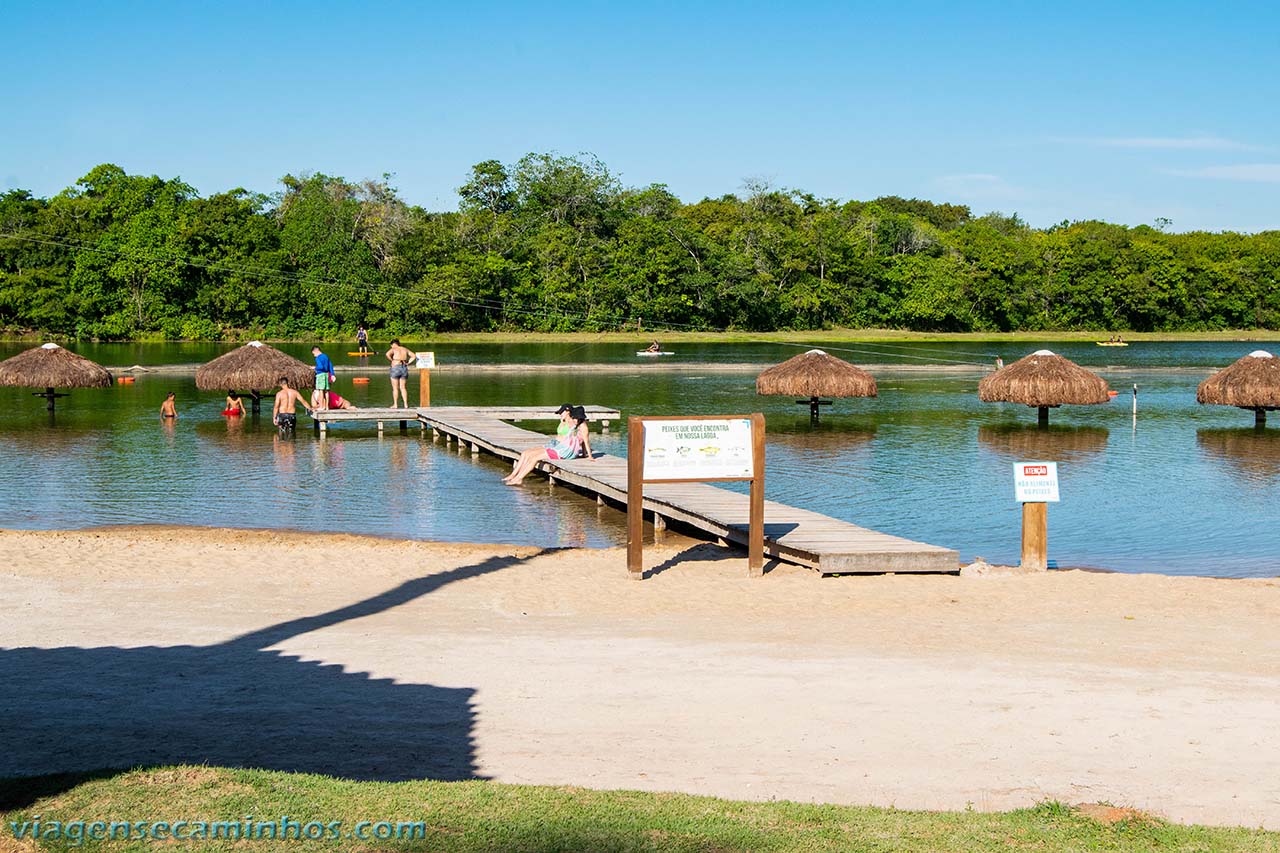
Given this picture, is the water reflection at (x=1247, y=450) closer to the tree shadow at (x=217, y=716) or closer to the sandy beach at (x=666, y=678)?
the sandy beach at (x=666, y=678)

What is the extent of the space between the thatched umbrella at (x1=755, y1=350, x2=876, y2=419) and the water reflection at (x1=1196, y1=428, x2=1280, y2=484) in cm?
847

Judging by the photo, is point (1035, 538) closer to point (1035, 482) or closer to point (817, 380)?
point (1035, 482)

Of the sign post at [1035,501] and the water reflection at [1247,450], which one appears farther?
the water reflection at [1247,450]

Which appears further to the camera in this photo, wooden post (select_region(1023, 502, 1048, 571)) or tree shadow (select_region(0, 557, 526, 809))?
wooden post (select_region(1023, 502, 1048, 571))

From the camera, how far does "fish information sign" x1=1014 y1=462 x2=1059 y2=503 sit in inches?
530

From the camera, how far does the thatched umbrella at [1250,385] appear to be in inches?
1271

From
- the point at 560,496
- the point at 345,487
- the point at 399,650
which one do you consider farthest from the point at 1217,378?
the point at 399,650

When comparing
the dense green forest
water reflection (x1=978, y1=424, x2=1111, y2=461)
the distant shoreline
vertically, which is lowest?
water reflection (x1=978, y1=424, x2=1111, y2=461)

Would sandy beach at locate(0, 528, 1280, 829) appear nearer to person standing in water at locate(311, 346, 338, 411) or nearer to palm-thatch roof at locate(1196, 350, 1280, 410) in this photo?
person standing in water at locate(311, 346, 338, 411)

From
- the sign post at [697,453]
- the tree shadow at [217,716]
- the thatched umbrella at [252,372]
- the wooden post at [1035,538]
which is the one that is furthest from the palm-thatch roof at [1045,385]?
the tree shadow at [217,716]

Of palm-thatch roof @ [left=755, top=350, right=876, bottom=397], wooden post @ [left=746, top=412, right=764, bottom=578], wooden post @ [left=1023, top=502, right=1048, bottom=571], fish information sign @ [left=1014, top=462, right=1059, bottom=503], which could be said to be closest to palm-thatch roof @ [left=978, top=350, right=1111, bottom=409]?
palm-thatch roof @ [left=755, top=350, right=876, bottom=397]

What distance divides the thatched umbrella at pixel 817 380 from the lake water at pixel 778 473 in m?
0.91

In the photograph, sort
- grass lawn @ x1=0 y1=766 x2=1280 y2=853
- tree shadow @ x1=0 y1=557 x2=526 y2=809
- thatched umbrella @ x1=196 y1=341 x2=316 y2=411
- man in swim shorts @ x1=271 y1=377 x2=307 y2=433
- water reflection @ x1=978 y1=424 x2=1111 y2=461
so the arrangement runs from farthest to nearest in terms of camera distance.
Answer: thatched umbrella @ x1=196 y1=341 x2=316 y2=411 < man in swim shorts @ x1=271 y1=377 x2=307 y2=433 < water reflection @ x1=978 y1=424 x2=1111 y2=461 < tree shadow @ x1=0 y1=557 x2=526 y2=809 < grass lawn @ x1=0 y1=766 x2=1280 y2=853

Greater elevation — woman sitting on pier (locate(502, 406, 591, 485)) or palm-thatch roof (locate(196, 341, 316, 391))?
palm-thatch roof (locate(196, 341, 316, 391))
